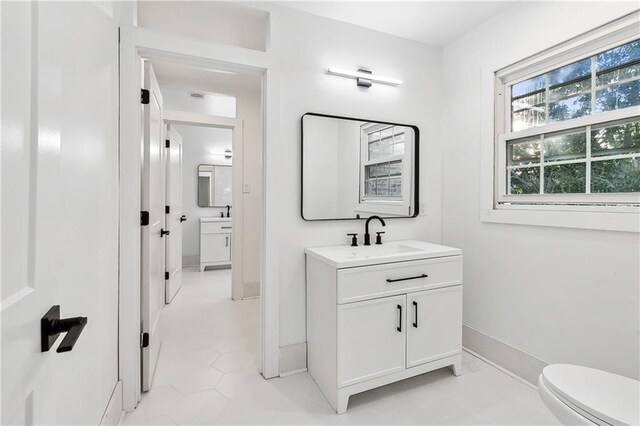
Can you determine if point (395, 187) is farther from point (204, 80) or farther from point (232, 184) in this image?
point (204, 80)

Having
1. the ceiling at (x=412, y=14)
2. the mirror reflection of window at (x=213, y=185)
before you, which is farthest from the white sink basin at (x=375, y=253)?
the mirror reflection of window at (x=213, y=185)

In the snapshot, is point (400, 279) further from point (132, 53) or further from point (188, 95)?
point (188, 95)

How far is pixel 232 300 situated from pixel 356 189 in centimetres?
219

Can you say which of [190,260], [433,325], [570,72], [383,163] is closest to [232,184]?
[383,163]

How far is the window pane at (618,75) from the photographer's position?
1567 mm

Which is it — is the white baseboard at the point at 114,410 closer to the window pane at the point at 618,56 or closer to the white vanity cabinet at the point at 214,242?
the window pane at the point at 618,56

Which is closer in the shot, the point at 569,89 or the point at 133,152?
the point at 133,152

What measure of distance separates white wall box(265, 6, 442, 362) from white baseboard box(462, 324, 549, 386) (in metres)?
0.83

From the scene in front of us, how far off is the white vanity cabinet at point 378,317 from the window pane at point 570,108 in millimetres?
1039

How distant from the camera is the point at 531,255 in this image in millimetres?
1946

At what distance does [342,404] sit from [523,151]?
1980mm

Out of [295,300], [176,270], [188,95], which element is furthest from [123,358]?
[188,95]

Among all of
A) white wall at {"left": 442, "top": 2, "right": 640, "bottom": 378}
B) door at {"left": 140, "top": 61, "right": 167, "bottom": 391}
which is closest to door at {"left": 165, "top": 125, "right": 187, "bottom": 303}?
door at {"left": 140, "top": 61, "right": 167, "bottom": 391}

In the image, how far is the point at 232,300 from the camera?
356 centimetres
